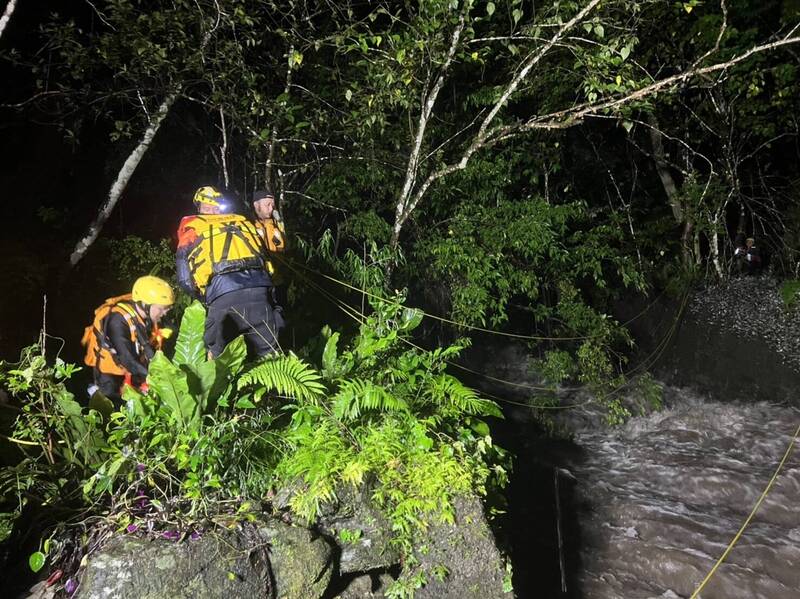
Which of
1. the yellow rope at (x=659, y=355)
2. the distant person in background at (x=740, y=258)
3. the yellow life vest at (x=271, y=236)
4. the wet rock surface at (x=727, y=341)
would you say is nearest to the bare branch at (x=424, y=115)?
the yellow rope at (x=659, y=355)

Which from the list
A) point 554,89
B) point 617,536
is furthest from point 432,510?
point 554,89

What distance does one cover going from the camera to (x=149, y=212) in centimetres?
988

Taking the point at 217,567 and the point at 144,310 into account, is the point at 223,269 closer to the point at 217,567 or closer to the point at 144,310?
the point at 144,310

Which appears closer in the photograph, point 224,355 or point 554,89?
point 224,355

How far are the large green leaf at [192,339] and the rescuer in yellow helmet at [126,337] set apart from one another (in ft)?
4.00

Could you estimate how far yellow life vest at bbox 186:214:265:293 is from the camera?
481 cm

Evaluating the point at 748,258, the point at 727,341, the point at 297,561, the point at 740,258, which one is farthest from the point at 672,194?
the point at 297,561

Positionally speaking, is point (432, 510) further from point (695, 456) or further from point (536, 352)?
point (536, 352)

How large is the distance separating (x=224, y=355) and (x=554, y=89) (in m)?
7.64

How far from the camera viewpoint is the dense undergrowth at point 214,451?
3.29 meters

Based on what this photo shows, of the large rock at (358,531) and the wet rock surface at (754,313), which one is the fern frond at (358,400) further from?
the wet rock surface at (754,313)

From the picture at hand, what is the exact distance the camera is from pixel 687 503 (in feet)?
23.9

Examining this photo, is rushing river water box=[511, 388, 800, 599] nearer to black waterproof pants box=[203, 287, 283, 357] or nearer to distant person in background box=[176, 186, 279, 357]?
black waterproof pants box=[203, 287, 283, 357]

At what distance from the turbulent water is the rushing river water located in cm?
1
